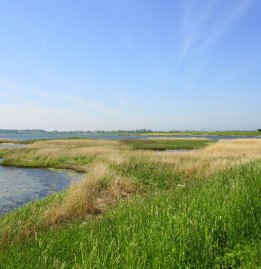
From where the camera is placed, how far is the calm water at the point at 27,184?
1644 cm

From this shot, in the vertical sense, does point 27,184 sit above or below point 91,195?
below

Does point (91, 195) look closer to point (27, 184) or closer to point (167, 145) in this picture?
point (27, 184)

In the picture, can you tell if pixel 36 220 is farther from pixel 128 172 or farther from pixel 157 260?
pixel 128 172

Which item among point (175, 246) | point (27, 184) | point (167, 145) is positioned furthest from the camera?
point (167, 145)

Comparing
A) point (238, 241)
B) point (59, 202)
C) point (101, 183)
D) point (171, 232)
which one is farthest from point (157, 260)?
point (101, 183)

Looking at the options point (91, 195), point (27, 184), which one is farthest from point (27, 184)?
point (91, 195)

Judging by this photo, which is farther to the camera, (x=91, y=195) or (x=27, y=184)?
(x=27, y=184)

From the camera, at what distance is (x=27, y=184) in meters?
21.5

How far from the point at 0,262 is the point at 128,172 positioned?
15.3 m

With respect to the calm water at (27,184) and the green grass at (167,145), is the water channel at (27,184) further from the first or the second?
the green grass at (167,145)

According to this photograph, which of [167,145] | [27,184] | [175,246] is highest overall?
[175,246]

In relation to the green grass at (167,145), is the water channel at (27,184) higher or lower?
lower

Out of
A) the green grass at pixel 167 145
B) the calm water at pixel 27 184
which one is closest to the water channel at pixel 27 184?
the calm water at pixel 27 184

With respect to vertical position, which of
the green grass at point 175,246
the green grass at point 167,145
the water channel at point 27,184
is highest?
the green grass at point 175,246
